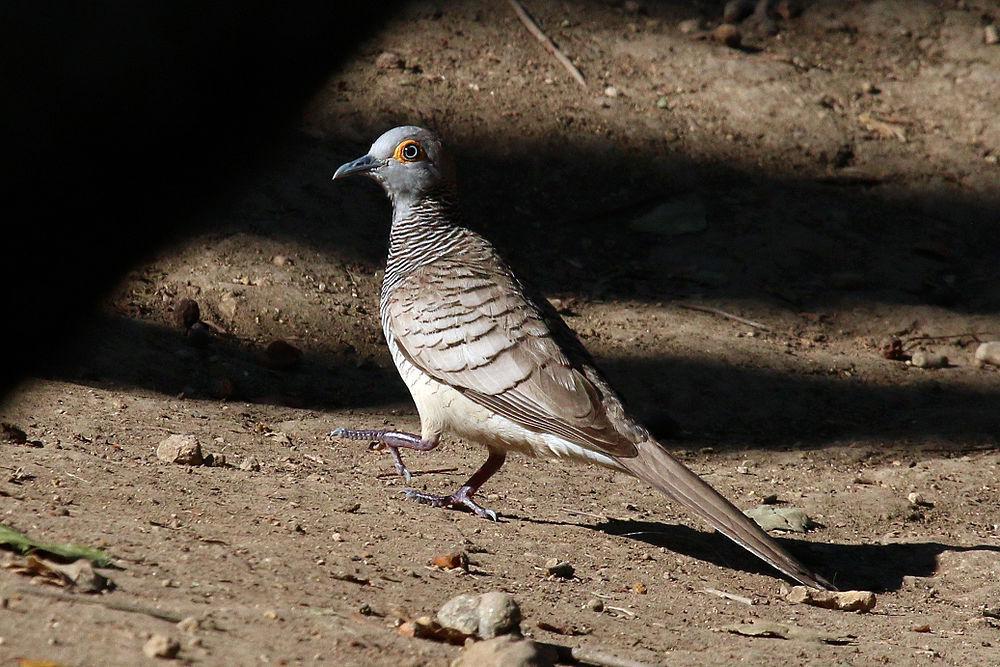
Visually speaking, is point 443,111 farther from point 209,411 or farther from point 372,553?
point 372,553

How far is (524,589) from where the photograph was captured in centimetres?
387

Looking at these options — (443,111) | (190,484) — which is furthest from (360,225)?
(190,484)

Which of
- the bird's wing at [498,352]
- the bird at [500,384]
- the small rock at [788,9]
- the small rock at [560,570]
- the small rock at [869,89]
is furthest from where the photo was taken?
the small rock at [788,9]

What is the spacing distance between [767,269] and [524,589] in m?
5.30

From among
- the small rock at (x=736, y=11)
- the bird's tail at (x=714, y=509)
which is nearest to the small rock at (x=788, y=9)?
the small rock at (x=736, y=11)

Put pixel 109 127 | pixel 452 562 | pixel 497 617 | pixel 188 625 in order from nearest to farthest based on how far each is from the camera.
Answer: pixel 109 127 < pixel 188 625 < pixel 497 617 < pixel 452 562

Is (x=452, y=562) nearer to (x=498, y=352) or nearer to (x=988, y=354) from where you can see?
(x=498, y=352)

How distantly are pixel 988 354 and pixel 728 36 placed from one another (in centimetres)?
427

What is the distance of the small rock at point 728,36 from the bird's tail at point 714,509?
23.1 feet

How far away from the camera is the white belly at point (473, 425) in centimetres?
468

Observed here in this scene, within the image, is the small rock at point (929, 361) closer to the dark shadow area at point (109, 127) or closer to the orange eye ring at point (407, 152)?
the orange eye ring at point (407, 152)

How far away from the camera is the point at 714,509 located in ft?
14.1

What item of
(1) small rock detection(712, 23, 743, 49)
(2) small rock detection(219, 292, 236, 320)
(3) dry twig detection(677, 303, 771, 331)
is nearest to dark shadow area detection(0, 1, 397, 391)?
(2) small rock detection(219, 292, 236, 320)

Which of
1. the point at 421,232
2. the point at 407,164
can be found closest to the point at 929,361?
the point at 421,232
